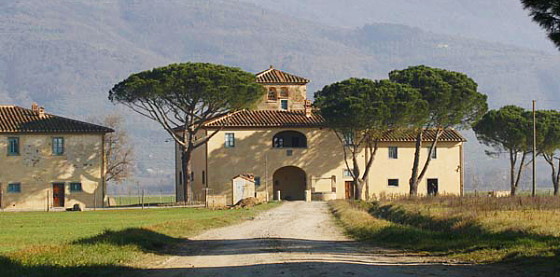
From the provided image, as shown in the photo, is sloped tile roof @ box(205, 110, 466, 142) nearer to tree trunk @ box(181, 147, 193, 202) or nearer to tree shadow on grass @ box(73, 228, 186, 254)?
tree trunk @ box(181, 147, 193, 202)

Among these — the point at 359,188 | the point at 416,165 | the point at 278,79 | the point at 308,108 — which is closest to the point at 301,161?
the point at 308,108

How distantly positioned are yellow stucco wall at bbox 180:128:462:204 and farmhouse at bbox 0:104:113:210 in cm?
1041

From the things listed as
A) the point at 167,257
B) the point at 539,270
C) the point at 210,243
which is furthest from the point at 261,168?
the point at 539,270

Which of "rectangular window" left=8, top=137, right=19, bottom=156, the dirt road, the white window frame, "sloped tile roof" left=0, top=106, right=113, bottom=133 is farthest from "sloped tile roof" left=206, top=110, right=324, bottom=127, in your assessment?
the dirt road

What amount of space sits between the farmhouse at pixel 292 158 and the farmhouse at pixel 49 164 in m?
9.53

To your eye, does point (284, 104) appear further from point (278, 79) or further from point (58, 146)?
point (58, 146)

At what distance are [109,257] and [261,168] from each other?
6250 centimetres

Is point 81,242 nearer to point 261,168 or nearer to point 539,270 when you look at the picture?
point 539,270

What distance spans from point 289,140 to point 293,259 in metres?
65.3

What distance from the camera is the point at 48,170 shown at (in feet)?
257

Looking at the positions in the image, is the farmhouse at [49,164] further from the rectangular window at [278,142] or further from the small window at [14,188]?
the rectangular window at [278,142]

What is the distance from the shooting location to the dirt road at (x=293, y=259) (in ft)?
64.8

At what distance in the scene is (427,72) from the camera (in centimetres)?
8919

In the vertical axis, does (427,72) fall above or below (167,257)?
above
